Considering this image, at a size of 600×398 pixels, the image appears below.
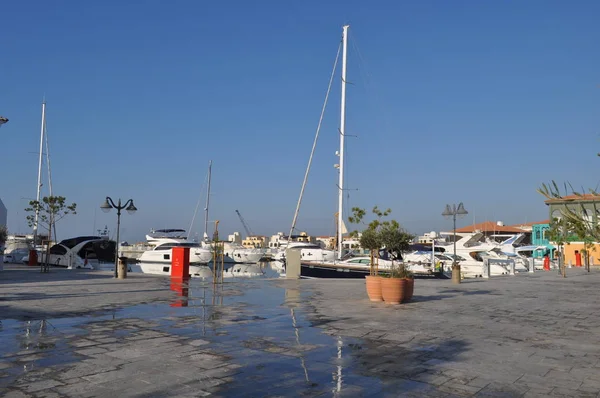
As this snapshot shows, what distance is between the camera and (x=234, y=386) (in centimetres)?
495

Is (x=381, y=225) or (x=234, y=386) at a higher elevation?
(x=381, y=225)

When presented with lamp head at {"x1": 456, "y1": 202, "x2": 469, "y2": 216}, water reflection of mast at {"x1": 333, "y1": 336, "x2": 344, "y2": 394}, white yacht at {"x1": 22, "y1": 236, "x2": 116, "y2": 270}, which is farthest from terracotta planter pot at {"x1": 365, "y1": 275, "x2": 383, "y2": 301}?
white yacht at {"x1": 22, "y1": 236, "x2": 116, "y2": 270}

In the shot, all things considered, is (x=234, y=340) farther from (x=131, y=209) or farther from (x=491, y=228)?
(x=491, y=228)

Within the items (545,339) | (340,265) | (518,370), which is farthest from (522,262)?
(518,370)

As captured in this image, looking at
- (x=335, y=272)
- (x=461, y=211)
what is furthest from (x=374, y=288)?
(x=335, y=272)

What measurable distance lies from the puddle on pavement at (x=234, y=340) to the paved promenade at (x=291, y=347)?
0.02 m

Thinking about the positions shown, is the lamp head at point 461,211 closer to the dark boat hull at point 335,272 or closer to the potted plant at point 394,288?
the dark boat hull at point 335,272

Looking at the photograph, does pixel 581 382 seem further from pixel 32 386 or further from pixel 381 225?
pixel 381 225

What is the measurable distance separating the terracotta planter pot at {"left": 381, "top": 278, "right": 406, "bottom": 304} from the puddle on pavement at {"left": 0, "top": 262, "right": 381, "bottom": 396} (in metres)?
2.05

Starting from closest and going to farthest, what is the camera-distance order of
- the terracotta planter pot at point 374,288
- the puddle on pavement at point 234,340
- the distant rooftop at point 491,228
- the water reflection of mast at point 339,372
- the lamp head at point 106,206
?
the water reflection of mast at point 339,372 < the puddle on pavement at point 234,340 < the terracotta planter pot at point 374,288 < the lamp head at point 106,206 < the distant rooftop at point 491,228

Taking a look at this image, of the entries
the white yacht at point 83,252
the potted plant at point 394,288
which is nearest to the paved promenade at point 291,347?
the potted plant at point 394,288

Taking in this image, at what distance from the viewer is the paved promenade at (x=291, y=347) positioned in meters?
5.01

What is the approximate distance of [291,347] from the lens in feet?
22.7

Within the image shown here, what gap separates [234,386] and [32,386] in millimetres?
1958
